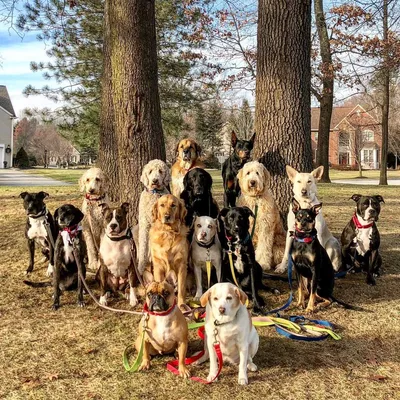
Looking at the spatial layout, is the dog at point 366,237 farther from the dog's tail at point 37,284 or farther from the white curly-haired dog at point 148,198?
the dog's tail at point 37,284

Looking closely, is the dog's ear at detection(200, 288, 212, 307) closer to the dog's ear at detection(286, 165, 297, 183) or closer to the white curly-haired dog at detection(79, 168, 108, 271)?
the white curly-haired dog at detection(79, 168, 108, 271)

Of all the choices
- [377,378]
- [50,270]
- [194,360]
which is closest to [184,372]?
[194,360]

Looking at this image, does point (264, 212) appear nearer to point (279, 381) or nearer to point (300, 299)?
point (300, 299)

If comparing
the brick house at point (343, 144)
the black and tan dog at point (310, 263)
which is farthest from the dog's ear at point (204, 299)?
the brick house at point (343, 144)

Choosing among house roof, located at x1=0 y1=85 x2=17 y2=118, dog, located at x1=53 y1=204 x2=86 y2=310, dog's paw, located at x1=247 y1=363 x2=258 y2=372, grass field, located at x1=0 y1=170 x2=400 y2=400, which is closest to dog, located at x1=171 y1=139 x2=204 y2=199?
dog, located at x1=53 y1=204 x2=86 y2=310

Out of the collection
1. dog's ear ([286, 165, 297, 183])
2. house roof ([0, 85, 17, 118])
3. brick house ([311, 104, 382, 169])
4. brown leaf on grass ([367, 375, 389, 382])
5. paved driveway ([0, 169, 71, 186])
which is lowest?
brown leaf on grass ([367, 375, 389, 382])

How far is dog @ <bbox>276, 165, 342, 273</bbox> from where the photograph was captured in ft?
19.9

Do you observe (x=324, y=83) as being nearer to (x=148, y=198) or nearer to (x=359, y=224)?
(x=359, y=224)

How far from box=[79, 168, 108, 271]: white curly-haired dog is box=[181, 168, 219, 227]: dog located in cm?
118

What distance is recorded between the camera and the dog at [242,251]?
4992 mm

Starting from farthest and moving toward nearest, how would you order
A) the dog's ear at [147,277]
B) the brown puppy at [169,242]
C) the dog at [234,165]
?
1. the dog at [234,165]
2. the dog's ear at [147,277]
3. the brown puppy at [169,242]

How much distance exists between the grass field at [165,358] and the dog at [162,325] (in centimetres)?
18

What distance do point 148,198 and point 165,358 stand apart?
7.76 feet

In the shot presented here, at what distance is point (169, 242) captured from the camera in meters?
5.00
